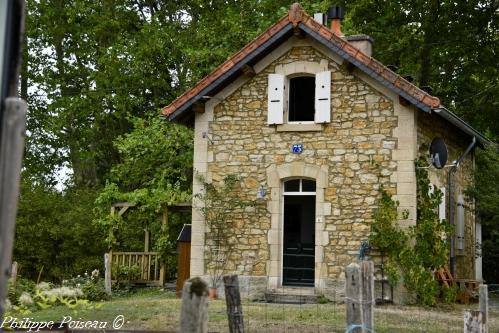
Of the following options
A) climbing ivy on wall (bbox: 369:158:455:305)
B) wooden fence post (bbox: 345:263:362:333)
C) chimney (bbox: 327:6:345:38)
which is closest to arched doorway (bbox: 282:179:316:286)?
climbing ivy on wall (bbox: 369:158:455:305)

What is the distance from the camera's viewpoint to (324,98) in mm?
15266

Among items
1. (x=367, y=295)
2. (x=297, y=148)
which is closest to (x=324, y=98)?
(x=297, y=148)

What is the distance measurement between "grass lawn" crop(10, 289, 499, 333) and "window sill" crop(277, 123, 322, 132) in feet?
11.9

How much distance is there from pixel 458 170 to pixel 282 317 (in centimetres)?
872

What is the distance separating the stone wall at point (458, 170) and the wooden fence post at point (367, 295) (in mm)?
8943

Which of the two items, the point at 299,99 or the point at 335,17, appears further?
the point at 335,17

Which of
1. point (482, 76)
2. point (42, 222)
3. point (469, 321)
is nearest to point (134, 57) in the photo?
point (42, 222)

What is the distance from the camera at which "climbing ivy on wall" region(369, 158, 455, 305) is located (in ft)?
46.9

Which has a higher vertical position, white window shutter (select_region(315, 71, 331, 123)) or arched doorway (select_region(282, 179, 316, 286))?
white window shutter (select_region(315, 71, 331, 123))

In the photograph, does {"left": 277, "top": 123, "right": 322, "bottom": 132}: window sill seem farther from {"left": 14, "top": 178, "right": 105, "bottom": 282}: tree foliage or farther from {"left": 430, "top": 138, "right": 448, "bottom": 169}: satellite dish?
{"left": 14, "top": 178, "right": 105, "bottom": 282}: tree foliage

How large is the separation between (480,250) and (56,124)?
46.3ft

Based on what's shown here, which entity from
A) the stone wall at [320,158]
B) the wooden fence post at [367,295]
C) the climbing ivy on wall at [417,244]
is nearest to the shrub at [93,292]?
the stone wall at [320,158]

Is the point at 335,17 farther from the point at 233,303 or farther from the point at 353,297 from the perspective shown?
the point at 353,297

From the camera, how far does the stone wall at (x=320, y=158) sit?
586 inches
